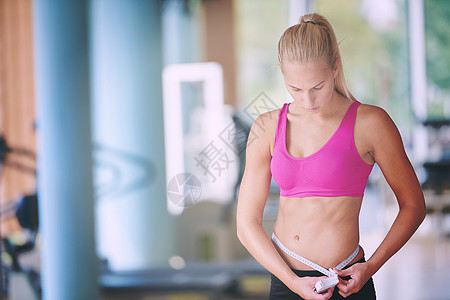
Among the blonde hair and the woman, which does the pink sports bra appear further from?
the blonde hair

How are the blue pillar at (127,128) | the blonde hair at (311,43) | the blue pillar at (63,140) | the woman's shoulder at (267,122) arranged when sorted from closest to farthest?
the blonde hair at (311,43) → the woman's shoulder at (267,122) → the blue pillar at (63,140) → the blue pillar at (127,128)

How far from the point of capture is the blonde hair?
0.97 metres

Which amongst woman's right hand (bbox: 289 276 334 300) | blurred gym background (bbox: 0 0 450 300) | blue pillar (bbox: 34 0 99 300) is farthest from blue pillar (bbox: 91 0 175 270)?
woman's right hand (bbox: 289 276 334 300)

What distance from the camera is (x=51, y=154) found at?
2.85 meters

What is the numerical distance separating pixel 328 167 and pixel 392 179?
0.13 m

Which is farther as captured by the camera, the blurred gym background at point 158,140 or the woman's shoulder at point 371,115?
the blurred gym background at point 158,140

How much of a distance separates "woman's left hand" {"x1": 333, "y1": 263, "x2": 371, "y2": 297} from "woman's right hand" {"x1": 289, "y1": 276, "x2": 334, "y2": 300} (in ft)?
0.08

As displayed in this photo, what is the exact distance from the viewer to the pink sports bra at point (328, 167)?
1006mm

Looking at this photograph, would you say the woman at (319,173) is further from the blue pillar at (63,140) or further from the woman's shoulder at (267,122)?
the blue pillar at (63,140)

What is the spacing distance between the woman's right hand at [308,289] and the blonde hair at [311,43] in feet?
1.37

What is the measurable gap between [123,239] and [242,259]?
91 cm

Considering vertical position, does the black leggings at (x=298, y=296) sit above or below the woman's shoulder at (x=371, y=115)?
below

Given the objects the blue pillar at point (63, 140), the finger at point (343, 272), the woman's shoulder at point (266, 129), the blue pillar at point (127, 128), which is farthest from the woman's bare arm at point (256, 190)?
the blue pillar at point (127, 128)

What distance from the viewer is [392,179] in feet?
3.37
